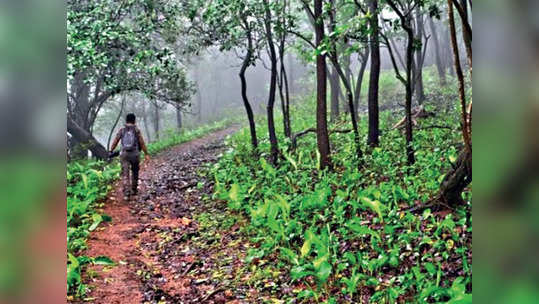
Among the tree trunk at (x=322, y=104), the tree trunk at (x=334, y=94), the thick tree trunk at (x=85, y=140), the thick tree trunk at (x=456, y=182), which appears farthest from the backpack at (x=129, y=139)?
the tree trunk at (x=334, y=94)

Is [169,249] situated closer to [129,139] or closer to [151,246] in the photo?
[151,246]

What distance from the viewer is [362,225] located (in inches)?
224

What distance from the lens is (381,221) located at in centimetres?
555

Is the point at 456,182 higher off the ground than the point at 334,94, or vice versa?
the point at 334,94

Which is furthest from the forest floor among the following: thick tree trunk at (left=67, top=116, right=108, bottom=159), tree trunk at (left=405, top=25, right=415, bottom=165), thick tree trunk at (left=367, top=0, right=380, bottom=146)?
thick tree trunk at (left=67, top=116, right=108, bottom=159)

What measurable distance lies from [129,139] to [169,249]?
3.36 m

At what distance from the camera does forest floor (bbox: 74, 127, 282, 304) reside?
4855 millimetres

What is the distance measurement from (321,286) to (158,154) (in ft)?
47.7

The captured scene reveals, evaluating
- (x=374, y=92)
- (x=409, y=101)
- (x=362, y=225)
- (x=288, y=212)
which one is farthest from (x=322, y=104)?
(x=362, y=225)

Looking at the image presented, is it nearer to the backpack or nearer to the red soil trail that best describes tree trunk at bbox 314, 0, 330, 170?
the red soil trail

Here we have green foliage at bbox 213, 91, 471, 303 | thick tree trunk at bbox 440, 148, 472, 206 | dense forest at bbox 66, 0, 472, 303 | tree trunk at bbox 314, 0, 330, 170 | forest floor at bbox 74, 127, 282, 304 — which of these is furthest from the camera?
tree trunk at bbox 314, 0, 330, 170

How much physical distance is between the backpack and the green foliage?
2139mm
